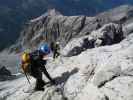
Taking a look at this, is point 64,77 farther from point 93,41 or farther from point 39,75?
point 93,41

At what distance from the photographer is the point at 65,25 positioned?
104375 millimetres

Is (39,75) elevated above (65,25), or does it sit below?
below

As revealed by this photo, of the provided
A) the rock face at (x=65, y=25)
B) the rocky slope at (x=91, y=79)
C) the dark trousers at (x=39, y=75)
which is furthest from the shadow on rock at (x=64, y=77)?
the rock face at (x=65, y=25)

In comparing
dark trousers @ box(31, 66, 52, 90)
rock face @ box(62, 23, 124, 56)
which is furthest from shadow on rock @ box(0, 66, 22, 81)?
dark trousers @ box(31, 66, 52, 90)

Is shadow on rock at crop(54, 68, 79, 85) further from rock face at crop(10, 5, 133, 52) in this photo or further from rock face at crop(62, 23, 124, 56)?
rock face at crop(10, 5, 133, 52)

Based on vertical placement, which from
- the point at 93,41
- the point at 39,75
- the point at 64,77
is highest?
the point at 93,41

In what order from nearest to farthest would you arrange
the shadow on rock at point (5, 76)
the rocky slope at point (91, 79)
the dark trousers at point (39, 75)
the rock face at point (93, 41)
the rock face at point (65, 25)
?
the rocky slope at point (91, 79) < the dark trousers at point (39, 75) < the rock face at point (93, 41) < the shadow on rock at point (5, 76) < the rock face at point (65, 25)

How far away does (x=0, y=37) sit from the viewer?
15075 cm

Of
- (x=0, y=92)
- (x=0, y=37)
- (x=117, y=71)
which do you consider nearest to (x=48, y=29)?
(x=0, y=37)

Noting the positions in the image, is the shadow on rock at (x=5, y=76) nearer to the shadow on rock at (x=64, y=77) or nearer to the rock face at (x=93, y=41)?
the rock face at (x=93, y=41)

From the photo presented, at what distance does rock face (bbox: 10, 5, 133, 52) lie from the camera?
93.9m

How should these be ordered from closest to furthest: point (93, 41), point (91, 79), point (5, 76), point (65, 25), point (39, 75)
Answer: point (91, 79) → point (39, 75) → point (93, 41) → point (5, 76) → point (65, 25)

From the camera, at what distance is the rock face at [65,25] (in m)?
93.9

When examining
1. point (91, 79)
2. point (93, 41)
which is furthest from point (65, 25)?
point (91, 79)
